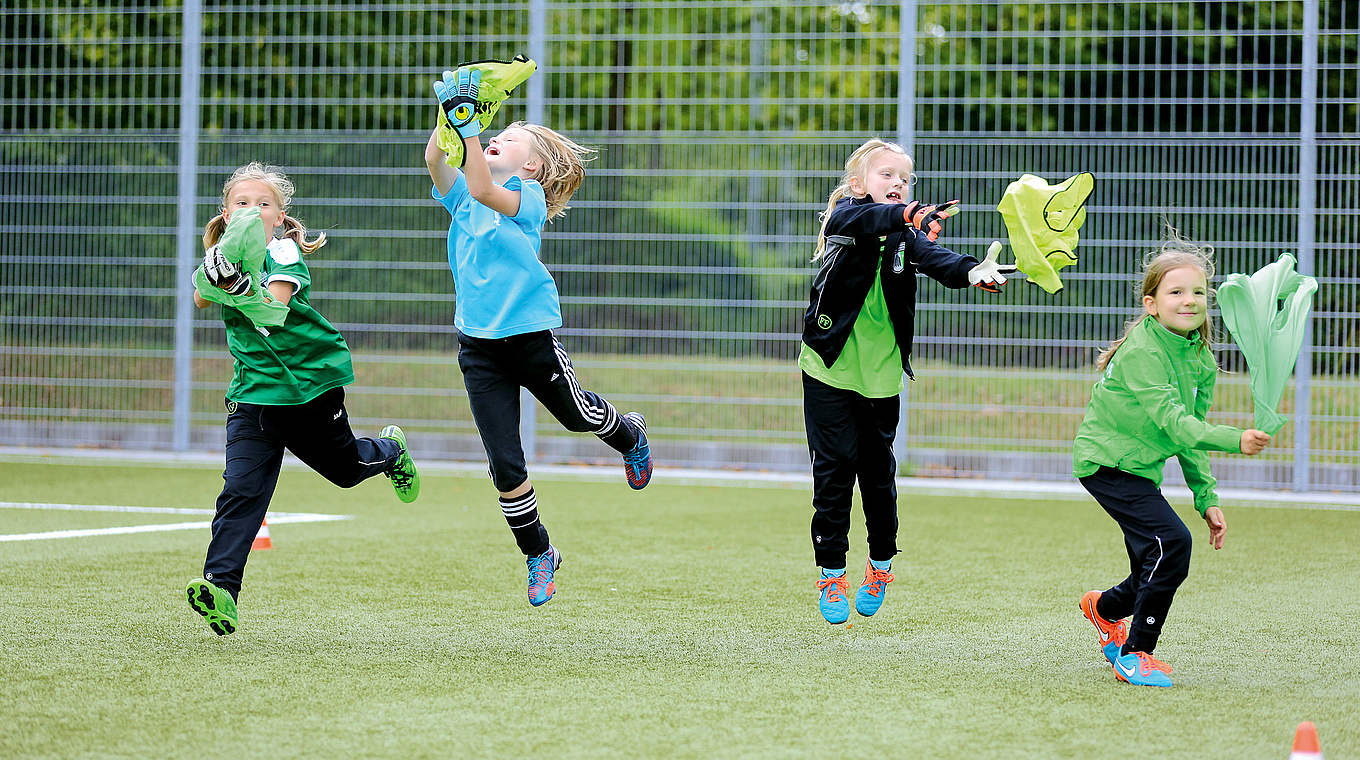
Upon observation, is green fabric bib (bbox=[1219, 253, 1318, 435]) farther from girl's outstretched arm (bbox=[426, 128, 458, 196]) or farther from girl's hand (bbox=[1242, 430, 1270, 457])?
girl's outstretched arm (bbox=[426, 128, 458, 196])

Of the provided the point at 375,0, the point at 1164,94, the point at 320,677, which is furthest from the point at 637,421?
the point at 375,0

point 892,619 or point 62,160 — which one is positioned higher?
point 62,160

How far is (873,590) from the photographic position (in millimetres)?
5148

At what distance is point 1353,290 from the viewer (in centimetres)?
1002

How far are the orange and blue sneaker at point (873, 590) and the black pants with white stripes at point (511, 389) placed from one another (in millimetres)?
1055

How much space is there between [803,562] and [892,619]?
4.77 feet

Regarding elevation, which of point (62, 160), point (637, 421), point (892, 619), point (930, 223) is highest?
point (62, 160)

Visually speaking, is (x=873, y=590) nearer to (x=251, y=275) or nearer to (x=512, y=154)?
(x=512, y=154)

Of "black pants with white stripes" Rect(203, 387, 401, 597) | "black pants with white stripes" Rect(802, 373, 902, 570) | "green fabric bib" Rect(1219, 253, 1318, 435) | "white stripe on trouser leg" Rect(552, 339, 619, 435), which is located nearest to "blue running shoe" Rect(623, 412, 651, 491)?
"white stripe on trouser leg" Rect(552, 339, 619, 435)

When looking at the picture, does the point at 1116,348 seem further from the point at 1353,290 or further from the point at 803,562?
the point at 1353,290

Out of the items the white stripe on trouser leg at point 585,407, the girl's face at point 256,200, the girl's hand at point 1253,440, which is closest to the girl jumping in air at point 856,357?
the white stripe on trouser leg at point 585,407

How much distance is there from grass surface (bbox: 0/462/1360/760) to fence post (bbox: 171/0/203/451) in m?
3.76

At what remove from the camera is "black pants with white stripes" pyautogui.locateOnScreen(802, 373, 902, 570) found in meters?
5.05

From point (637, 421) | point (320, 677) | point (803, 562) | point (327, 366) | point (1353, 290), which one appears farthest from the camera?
point (1353, 290)
